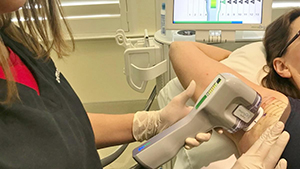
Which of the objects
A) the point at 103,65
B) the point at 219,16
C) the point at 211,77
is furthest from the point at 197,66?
the point at 103,65

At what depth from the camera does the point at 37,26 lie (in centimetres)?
76

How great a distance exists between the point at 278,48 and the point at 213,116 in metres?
0.50

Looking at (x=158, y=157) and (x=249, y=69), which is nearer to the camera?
(x=158, y=157)

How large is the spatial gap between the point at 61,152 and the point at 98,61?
1.64 m

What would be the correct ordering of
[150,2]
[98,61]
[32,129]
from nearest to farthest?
1. [32,129]
2. [150,2]
3. [98,61]

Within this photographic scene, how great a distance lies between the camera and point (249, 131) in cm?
84

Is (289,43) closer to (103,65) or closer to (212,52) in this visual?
(212,52)

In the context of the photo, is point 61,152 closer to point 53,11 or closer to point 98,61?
point 53,11

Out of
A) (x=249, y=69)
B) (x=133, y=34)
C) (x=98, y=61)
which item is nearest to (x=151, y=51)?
(x=249, y=69)

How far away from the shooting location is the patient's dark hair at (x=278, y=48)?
0.99 metres

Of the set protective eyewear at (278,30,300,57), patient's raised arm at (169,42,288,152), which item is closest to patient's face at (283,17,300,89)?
protective eyewear at (278,30,300,57)

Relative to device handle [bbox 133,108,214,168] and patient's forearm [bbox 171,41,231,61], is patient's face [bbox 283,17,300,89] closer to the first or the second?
patient's forearm [bbox 171,41,231,61]

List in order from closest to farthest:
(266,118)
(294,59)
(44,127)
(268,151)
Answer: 1. (44,127)
2. (268,151)
3. (266,118)
4. (294,59)

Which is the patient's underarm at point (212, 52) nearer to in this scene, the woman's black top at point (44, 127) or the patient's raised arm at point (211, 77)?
the patient's raised arm at point (211, 77)
